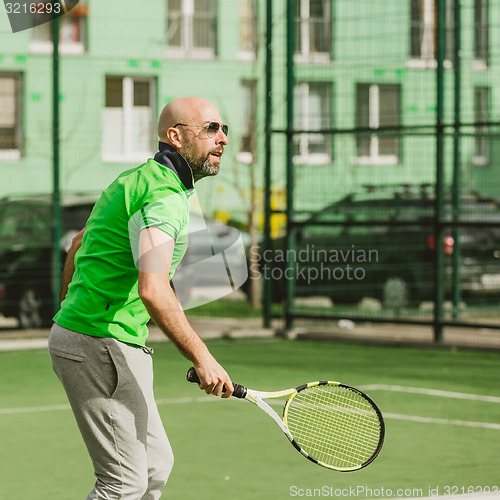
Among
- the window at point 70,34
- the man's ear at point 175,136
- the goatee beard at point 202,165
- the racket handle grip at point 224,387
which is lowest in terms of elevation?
the racket handle grip at point 224,387

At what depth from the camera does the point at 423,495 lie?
6211mm

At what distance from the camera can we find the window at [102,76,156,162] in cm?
1866

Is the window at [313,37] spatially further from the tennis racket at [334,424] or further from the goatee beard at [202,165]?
the goatee beard at [202,165]

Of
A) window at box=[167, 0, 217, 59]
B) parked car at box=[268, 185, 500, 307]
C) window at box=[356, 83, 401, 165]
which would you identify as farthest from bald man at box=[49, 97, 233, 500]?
window at box=[167, 0, 217, 59]

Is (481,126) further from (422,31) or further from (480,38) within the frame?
(422,31)

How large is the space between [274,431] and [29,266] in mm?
6130

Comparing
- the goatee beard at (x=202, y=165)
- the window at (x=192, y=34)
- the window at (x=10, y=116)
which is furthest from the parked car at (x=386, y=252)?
the window at (x=192, y=34)

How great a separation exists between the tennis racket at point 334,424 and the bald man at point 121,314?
74 centimetres

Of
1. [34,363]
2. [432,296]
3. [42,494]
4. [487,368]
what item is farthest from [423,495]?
[432,296]

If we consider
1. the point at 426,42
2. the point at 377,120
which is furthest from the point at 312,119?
the point at 377,120

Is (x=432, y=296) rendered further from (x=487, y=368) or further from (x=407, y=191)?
(x=487, y=368)

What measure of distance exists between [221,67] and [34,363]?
14.0 meters

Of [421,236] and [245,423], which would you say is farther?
[421,236]

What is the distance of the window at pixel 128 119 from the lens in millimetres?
18656
